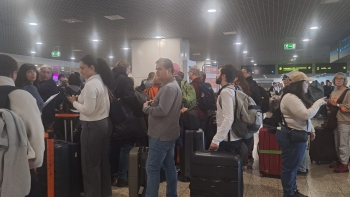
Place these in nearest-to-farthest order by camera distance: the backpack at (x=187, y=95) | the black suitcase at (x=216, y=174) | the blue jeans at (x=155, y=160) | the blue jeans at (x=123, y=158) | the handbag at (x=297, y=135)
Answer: the black suitcase at (x=216, y=174) < the blue jeans at (x=155, y=160) < the handbag at (x=297, y=135) < the blue jeans at (x=123, y=158) < the backpack at (x=187, y=95)

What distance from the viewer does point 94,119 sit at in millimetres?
3164

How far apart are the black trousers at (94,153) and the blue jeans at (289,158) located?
1909 mm

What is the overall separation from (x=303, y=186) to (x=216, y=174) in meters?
1.98

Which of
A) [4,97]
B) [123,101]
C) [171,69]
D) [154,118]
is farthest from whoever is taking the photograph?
[123,101]

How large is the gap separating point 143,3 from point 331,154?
4414mm

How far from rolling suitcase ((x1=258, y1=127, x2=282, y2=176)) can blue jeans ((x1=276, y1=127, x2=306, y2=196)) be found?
1037mm

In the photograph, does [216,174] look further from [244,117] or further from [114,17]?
[114,17]

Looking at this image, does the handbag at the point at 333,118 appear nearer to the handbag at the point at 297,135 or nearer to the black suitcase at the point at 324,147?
the black suitcase at the point at 324,147

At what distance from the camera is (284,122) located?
3.39 meters

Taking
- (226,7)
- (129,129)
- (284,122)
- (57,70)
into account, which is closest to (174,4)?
(226,7)

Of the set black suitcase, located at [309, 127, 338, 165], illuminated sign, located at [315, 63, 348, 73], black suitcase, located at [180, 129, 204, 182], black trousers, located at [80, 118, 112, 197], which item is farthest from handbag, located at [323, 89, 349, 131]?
illuminated sign, located at [315, 63, 348, 73]

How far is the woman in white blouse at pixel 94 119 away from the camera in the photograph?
3109 mm

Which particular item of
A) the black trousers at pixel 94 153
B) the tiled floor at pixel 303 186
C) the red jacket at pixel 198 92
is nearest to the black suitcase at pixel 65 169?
the black trousers at pixel 94 153

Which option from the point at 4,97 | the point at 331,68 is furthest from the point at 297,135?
the point at 331,68
